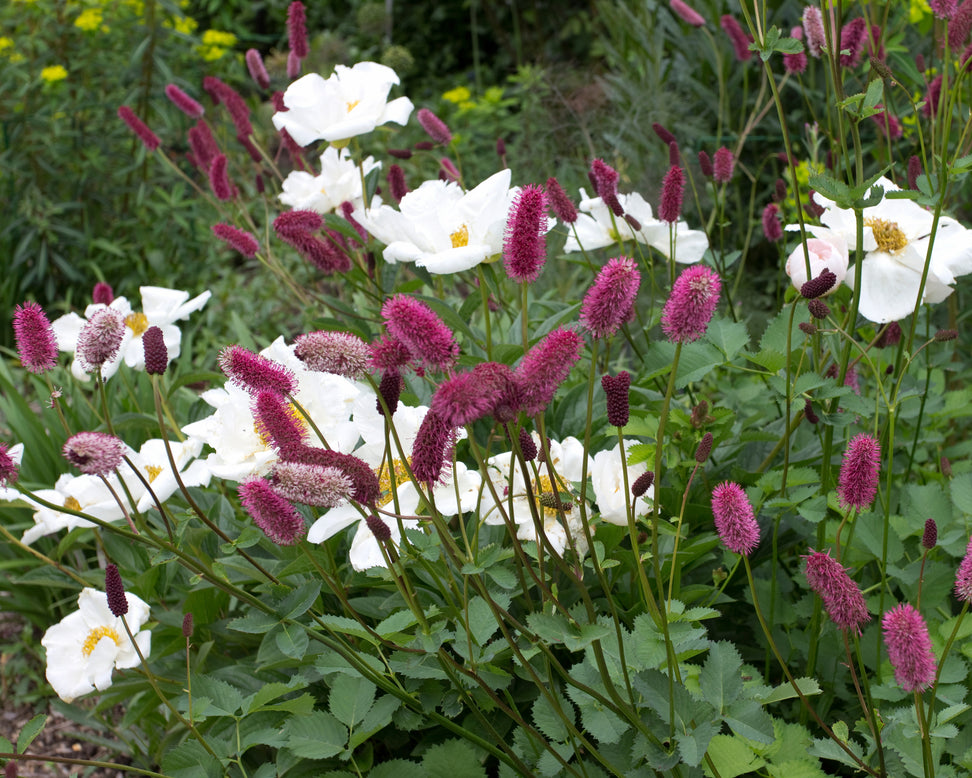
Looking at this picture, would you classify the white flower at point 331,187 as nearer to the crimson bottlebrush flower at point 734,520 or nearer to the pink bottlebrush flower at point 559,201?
the pink bottlebrush flower at point 559,201

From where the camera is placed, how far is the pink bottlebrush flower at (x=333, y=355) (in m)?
0.91

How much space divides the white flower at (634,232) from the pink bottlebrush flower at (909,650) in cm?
94

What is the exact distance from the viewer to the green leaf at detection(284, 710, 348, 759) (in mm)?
1192

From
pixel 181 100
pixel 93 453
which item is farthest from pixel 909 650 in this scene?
pixel 181 100

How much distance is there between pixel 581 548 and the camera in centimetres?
127

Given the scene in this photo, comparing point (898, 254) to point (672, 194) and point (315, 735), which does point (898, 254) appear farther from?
point (315, 735)

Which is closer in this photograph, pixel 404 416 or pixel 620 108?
pixel 404 416

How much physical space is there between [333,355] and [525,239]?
222 millimetres

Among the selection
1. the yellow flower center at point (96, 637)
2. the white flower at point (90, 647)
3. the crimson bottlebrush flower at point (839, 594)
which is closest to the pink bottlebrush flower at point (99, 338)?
the white flower at point (90, 647)

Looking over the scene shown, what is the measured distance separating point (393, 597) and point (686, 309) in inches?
27.6

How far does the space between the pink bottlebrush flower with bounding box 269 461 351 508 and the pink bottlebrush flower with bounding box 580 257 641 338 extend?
0.94 feet

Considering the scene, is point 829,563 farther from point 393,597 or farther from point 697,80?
point 697,80

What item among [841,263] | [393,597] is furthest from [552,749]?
[841,263]

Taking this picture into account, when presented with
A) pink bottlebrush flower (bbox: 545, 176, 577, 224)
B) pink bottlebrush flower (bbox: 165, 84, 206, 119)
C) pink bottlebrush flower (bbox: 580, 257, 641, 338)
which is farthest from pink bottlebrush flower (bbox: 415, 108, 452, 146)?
pink bottlebrush flower (bbox: 580, 257, 641, 338)
